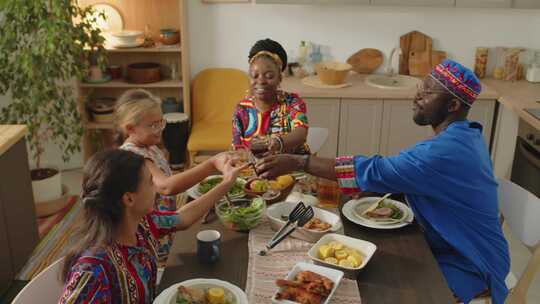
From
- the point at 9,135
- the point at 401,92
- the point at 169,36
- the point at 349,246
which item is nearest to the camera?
the point at 349,246

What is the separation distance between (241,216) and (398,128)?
245 centimetres

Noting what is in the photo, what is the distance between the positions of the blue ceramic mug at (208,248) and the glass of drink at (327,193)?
0.55 metres

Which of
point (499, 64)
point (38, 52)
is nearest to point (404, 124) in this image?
point (499, 64)

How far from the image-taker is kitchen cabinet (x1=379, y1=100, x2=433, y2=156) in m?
4.09

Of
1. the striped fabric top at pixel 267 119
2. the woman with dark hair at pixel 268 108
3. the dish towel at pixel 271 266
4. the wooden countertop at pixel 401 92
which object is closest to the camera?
the dish towel at pixel 271 266

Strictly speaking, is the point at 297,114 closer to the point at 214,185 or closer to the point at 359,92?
the point at 214,185

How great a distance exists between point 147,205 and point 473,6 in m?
3.28

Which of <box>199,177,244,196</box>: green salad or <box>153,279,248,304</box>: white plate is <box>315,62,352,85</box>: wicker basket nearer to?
<box>199,177,244,196</box>: green salad

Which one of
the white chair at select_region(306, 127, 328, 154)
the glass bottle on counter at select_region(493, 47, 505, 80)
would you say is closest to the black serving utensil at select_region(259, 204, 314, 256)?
the white chair at select_region(306, 127, 328, 154)

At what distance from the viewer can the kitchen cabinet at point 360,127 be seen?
13.4ft

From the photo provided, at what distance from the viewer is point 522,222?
2.24m

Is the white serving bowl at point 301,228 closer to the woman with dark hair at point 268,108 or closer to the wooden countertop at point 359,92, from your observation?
the woman with dark hair at point 268,108

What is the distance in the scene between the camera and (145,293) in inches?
65.0

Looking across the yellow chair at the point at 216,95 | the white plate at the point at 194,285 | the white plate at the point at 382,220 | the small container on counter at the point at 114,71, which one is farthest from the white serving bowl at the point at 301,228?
the small container on counter at the point at 114,71
